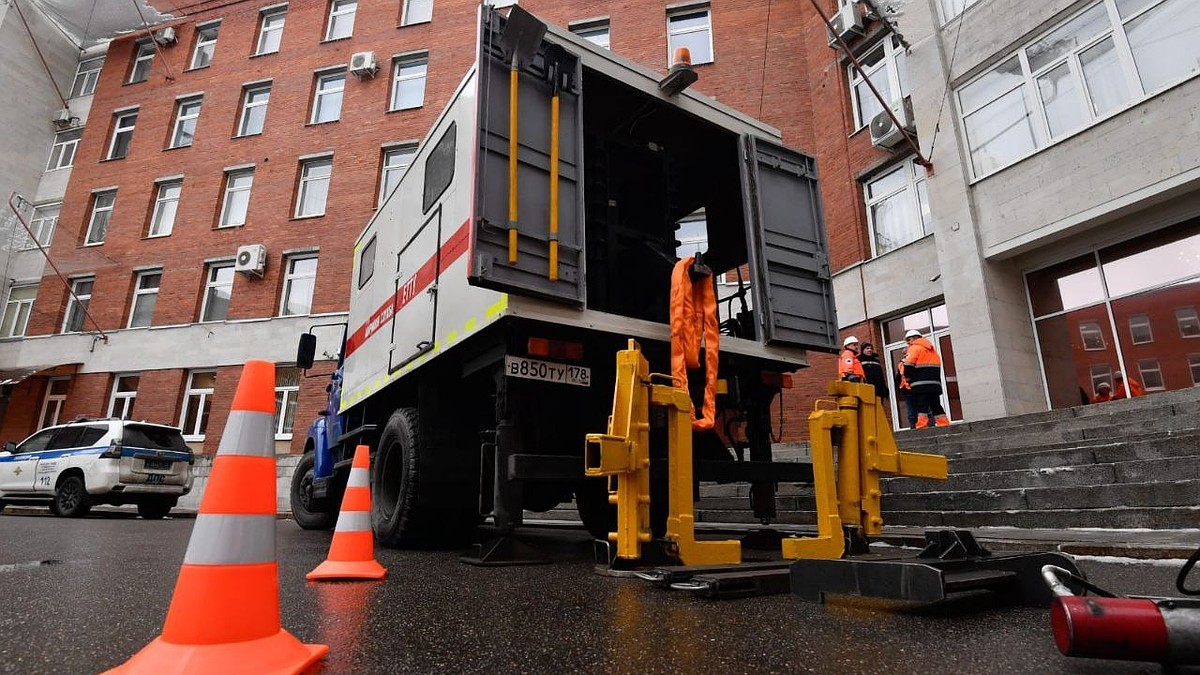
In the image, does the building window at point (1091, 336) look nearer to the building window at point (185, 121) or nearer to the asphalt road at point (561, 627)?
the asphalt road at point (561, 627)

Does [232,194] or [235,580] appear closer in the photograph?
[235,580]

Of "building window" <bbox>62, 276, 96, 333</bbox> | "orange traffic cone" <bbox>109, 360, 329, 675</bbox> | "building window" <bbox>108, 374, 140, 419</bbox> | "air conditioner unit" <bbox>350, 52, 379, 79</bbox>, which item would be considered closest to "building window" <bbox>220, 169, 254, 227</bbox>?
"air conditioner unit" <bbox>350, 52, 379, 79</bbox>

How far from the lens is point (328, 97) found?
21.4 meters

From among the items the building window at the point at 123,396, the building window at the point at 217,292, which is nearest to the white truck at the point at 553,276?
the building window at the point at 217,292

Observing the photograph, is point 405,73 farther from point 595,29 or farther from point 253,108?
point 595,29

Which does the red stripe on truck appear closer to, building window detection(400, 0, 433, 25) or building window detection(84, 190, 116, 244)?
building window detection(400, 0, 433, 25)

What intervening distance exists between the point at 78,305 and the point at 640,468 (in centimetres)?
2568

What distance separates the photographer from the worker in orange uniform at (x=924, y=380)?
10.3 m

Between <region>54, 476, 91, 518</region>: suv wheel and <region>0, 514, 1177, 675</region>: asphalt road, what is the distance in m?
9.74

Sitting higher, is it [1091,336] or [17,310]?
[17,310]

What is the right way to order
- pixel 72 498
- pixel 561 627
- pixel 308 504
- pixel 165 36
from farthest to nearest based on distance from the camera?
pixel 165 36
pixel 72 498
pixel 308 504
pixel 561 627

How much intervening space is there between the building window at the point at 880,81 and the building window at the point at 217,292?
63.2 feet

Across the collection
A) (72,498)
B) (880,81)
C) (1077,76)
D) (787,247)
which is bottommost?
(72,498)

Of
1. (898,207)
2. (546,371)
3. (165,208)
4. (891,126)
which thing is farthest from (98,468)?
(891,126)
